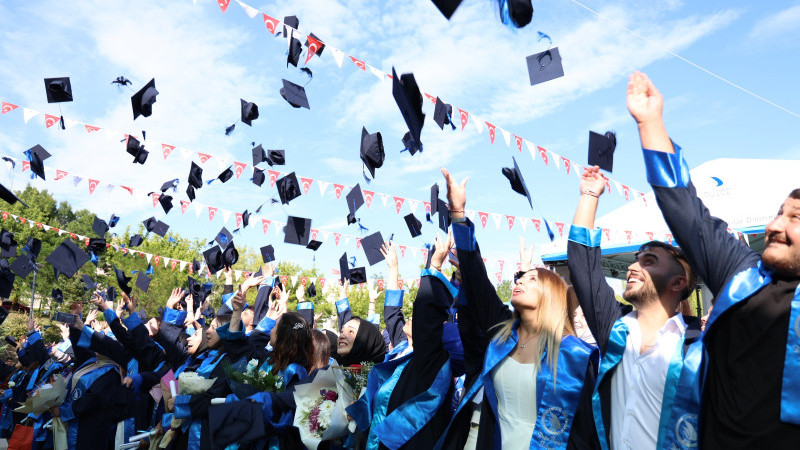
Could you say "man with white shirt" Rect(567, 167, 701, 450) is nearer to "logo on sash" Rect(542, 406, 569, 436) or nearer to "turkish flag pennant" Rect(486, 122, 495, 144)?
"logo on sash" Rect(542, 406, 569, 436)

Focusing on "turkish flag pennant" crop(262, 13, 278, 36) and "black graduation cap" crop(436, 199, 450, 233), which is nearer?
"black graduation cap" crop(436, 199, 450, 233)

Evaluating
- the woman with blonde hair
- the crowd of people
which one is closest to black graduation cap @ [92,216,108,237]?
the crowd of people

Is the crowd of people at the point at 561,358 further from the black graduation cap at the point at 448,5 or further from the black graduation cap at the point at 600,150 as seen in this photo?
the black graduation cap at the point at 600,150

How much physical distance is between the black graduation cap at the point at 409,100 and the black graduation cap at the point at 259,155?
19.7ft

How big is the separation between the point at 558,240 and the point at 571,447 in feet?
33.2

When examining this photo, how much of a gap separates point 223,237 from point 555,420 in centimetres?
947

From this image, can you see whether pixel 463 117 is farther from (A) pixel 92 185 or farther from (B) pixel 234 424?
(A) pixel 92 185

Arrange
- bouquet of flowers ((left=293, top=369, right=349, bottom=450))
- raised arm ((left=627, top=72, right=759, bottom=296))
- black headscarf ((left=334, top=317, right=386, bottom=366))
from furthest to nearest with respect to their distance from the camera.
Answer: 1. black headscarf ((left=334, top=317, right=386, bottom=366))
2. bouquet of flowers ((left=293, top=369, right=349, bottom=450))
3. raised arm ((left=627, top=72, right=759, bottom=296))

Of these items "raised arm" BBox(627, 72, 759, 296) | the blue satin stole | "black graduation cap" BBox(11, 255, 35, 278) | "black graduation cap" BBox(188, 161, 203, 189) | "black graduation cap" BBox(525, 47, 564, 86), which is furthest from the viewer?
"black graduation cap" BBox(188, 161, 203, 189)

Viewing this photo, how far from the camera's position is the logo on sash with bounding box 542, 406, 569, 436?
2587mm

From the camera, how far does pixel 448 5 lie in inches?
93.5

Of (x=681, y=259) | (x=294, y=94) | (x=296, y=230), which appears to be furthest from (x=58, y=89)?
(x=681, y=259)

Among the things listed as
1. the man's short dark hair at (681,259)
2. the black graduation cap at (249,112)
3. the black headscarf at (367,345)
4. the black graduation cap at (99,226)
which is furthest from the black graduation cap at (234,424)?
the black graduation cap at (99,226)

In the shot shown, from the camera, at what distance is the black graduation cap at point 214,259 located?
978 centimetres
